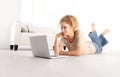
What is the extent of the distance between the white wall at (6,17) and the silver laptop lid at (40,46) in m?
3.88

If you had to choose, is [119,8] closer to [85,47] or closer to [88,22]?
[88,22]

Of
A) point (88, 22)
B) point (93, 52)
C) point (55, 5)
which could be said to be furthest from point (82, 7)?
point (93, 52)

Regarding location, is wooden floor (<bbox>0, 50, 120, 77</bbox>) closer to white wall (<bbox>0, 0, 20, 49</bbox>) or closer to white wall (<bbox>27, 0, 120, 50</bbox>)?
white wall (<bbox>0, 0, 20, 49</bbox>)

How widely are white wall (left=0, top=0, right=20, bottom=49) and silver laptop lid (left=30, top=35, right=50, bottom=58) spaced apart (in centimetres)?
388

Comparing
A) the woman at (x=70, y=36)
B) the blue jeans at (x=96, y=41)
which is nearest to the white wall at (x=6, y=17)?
the blue jeans at (x=96, y=41)

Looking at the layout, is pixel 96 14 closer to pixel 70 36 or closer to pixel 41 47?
pixel 70 36

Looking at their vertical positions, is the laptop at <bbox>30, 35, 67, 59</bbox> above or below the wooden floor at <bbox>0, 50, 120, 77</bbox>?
above

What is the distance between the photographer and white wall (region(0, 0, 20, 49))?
5.76m

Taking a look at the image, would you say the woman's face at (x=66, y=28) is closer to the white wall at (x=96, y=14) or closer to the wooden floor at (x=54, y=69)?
the wooden floor at (x=54, y=69)

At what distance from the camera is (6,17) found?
19.1 ft

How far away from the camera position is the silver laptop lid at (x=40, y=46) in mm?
1780

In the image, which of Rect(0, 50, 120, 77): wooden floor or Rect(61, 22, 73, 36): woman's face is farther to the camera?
Rect(61, 22, 73, 36): woman's face

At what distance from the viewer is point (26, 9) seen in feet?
20.3

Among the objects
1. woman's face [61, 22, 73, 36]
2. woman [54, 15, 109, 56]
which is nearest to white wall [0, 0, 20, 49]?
woman [54, 15, 109, 56]
